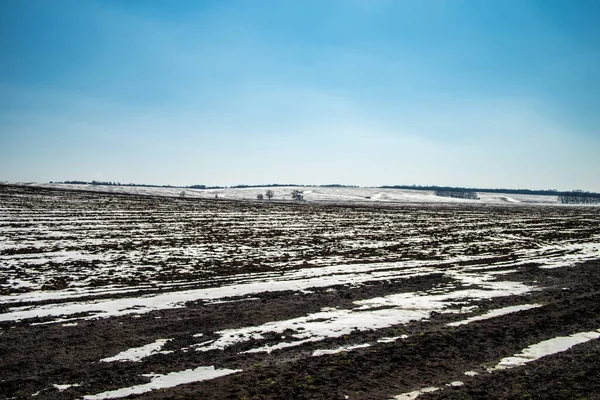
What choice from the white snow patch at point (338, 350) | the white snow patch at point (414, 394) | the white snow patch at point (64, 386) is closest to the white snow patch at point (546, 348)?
the white snow patch at point (414, 394)

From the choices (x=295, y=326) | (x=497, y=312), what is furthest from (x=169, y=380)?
(x=497, y=312)

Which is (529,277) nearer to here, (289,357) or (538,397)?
(538,397)

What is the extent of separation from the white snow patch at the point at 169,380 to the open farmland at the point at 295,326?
26 mm


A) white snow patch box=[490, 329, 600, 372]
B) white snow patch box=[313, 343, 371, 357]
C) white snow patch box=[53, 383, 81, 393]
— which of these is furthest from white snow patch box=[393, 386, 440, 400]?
white snow patch box=[53, 383, 81, 393]

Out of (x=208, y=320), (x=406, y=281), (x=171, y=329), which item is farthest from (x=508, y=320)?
(x=171, y=329)

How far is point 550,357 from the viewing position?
5.99m

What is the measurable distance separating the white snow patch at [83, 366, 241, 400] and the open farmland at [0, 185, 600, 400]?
26mm

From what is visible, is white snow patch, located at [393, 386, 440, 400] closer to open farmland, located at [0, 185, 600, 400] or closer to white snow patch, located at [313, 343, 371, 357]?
open farmland, located at [0, 185, 600, 400]

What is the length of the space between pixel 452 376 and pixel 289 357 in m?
2.31

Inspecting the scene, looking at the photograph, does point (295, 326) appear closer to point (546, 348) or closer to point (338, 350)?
point (338, 350)

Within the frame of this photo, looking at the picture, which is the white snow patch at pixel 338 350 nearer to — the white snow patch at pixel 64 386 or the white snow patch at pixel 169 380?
the white snow patch at pixel 169 380

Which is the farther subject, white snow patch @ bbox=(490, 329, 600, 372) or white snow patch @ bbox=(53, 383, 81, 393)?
white snow patch @ bbox=(490, 329, 600, 372)

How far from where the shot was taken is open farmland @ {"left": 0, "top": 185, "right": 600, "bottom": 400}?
517 centimetres

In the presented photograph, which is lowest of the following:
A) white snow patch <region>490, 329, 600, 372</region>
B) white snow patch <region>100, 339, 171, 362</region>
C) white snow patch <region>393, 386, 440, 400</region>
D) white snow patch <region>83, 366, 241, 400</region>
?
white snow patch <region>100, 339, 171, 362</region>
